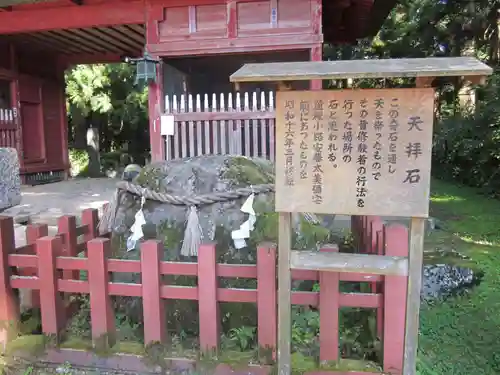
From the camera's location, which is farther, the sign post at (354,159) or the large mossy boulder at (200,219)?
the large mossy boulder at (200,219)

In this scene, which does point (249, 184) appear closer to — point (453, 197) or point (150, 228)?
point (150, 228)

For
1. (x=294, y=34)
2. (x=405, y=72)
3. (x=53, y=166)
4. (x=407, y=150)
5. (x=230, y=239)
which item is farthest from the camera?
(x=53, y=166)

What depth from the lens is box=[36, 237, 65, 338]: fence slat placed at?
8.92 ft

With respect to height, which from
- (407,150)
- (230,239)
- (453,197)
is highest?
(407,150)

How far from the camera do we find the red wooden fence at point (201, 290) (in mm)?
2432

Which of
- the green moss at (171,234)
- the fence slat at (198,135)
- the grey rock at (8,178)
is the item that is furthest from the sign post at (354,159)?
the fence slat at (198,135)

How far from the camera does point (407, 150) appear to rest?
2.18m

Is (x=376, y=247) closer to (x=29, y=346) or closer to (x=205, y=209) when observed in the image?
(x=205, y=209)

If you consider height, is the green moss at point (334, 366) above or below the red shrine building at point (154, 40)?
below

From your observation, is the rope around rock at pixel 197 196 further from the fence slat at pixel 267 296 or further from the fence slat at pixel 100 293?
the fence slat at pixel 267 296

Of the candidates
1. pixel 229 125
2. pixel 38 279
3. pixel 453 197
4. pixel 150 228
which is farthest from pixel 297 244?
pixel 453 197

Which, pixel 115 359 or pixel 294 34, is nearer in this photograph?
pixel 115 359

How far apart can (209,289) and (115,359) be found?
2.26 ft

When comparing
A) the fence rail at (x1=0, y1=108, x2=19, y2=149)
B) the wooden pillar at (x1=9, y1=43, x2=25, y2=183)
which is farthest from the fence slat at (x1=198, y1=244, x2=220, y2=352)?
the wooden pillar at (x1=9, y1=43, x2=25, y2=183)
